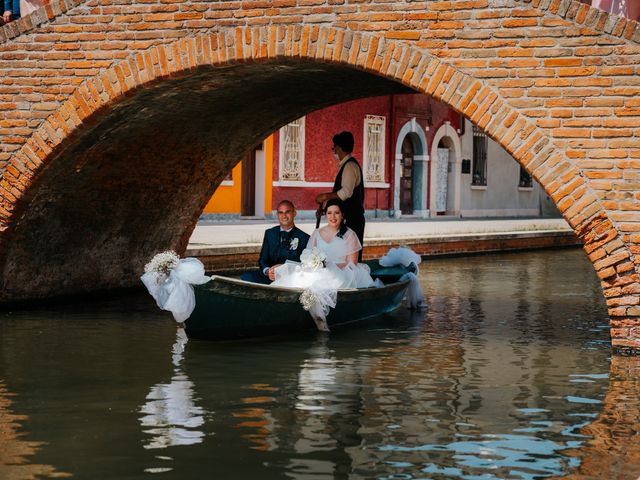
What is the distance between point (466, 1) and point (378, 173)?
21.0m

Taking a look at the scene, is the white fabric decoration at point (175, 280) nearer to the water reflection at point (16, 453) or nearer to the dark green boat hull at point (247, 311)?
the dark green boat hull at point (247, 311)

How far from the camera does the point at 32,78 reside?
38.0 ft

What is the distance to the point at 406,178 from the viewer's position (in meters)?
32.4

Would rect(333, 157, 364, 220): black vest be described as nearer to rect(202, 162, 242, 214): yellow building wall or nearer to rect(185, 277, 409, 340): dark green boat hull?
rect(185, 277, 409, 340): dark green boat hull

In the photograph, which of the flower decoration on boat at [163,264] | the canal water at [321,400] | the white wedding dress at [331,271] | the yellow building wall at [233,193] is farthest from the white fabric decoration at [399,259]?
the yellow building wall at [233,193]

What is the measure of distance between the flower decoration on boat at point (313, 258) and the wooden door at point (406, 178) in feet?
69.1

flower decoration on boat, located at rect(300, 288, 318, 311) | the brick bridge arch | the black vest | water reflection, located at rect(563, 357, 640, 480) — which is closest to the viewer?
water reflection, located at rect(563, 357, 640, 480)

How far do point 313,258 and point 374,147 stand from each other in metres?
19.8

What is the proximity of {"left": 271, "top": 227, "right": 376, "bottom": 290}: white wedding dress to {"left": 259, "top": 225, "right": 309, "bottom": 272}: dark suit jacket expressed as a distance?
12 centimetres

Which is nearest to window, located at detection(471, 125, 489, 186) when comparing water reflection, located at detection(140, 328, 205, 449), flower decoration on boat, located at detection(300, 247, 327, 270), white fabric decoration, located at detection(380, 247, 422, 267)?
white fabric decoration, located at detection(380, 247, 422, 267)

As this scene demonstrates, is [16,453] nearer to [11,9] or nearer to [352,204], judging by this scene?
[352,204]

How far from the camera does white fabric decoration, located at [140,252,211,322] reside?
9953mm

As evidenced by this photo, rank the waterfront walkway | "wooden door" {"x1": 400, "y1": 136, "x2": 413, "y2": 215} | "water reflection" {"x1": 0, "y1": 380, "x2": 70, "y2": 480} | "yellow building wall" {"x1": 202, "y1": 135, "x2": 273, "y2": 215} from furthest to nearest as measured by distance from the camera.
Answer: "wooden door" {"x1": 400, "y1": 136, "x2": 413, "y2": 215}, "yellow building wall" {"x1": 202, "y1": 135, "x2": 273, "y2": 215}, the waterfront walkway, "water reflection" {"x1": 0, "y1": 380, "x2": 70, "y2": 480}

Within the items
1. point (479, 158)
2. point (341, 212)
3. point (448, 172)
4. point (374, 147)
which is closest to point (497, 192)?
point (479, 158)
